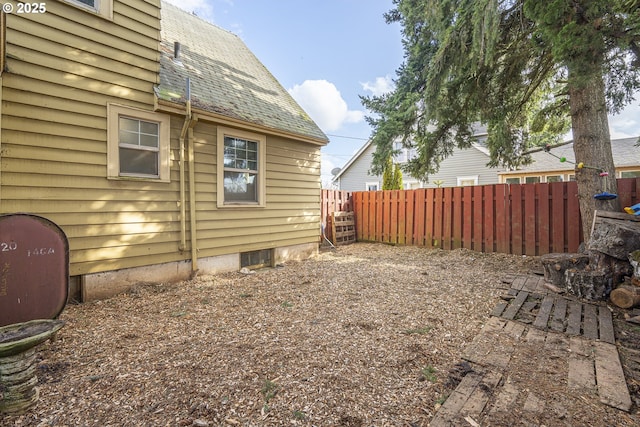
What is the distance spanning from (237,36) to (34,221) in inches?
314

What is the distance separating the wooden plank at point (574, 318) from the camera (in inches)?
109

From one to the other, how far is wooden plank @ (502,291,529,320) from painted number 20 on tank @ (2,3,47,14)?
6440mm

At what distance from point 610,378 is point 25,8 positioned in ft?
21.7

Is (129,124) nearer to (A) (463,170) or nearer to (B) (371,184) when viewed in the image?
(A) (463,170)

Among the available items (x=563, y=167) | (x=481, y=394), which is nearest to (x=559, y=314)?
(x=481, y=394)

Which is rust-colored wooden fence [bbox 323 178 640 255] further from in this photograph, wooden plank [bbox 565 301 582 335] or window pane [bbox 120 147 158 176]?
window pane [bbox 120 147 158 176]

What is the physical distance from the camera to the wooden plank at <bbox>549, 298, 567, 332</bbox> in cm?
287

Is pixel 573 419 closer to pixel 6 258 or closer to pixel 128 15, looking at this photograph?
pixel 6 258

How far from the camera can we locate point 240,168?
555cm

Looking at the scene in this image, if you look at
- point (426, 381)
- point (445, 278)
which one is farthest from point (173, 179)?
point (445, 278)

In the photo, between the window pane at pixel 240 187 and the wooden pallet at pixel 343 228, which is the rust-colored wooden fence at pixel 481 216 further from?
the window pane at pixel 240 187

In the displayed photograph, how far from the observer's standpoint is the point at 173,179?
4.55m

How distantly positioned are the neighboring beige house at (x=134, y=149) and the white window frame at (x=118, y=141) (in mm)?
14

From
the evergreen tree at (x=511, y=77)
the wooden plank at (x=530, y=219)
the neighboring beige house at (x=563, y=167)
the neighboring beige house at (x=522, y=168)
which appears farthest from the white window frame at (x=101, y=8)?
the neighboring beige house at (x=563, y=167)
